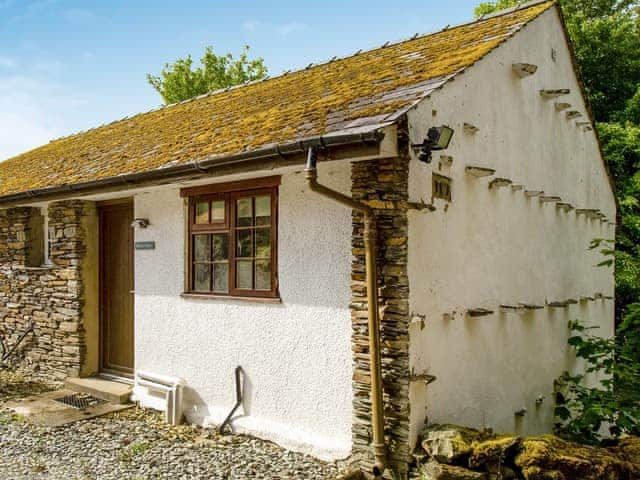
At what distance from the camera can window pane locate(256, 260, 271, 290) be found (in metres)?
5.96

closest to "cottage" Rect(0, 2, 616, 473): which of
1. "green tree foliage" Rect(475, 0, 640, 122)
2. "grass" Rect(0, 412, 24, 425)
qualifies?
"grass" Rect(0, 412, 24, 425)

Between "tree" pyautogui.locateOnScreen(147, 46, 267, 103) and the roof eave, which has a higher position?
"tree" pyautogui.locateOnScreen(147, 46, 267, 103)

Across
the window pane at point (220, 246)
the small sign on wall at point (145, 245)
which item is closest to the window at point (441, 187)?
the window pane at point (220, 246)

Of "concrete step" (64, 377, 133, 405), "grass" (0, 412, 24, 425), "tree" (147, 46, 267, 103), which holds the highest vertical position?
"tree" (147, 46, 267, 103)

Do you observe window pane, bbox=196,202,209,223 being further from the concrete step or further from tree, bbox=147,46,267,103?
tree, bbox=147,46,267,103

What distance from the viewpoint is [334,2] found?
8.32 m

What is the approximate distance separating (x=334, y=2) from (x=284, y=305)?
202 inches

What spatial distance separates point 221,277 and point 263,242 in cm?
82

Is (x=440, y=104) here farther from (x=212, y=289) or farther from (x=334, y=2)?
(x=334, y=2)

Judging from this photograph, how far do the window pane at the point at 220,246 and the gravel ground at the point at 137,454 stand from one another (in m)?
2.01

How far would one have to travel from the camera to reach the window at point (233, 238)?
5.96m

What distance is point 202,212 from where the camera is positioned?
6.64m

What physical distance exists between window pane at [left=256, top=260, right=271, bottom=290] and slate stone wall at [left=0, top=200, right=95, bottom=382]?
3.66 metres

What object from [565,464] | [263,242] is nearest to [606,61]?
[263,242]
